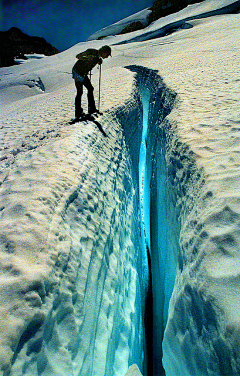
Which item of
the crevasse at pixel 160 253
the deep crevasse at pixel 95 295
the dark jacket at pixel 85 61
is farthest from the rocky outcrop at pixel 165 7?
the deep crevasse at pixel 95 295

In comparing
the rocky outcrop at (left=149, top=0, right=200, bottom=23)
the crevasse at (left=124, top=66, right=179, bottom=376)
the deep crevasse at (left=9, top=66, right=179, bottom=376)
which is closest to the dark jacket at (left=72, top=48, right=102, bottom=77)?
the deep crevasse at (left=9, top=66, right=179, bottom=376)

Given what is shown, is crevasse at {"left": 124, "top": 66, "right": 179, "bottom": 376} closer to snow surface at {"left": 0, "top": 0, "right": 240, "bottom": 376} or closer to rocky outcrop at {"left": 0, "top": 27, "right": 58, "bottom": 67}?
snow surface at {"left": 0, "top": 0, "right": 240, "bottom": 376}

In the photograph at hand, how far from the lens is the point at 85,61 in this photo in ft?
8.65

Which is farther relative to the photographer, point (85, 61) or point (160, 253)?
point (85, 61)

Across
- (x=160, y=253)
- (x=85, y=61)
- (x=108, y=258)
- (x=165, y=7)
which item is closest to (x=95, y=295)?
(x=108, y=258)

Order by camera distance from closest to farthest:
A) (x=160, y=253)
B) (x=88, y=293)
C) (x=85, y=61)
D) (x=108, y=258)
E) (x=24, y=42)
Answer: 1. (x=88, y=293)
2. (x=108, y=258)
3. (x=160, y=253)
4. (x=85, y=61)
5. (x=24, y=42)

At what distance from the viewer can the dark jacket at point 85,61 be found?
262 centimetres

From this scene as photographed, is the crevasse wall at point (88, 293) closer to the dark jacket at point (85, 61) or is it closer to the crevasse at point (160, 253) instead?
the crevasse at point (160, 253)

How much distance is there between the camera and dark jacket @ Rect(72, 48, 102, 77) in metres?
2.62

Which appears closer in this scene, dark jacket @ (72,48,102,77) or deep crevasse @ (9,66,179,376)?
deep crevasse @ (9,66,179,376)

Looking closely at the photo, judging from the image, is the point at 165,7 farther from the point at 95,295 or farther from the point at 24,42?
the point at 95,295

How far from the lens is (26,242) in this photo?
0.96 meters

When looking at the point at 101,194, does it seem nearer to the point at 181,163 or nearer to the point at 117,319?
the point at 181,163

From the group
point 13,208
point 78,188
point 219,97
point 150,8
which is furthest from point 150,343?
point 150,8
